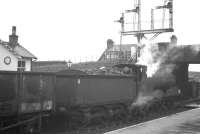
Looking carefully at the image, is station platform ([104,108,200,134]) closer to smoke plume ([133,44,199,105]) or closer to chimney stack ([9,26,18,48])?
smoke plume ([133,44,199,105])

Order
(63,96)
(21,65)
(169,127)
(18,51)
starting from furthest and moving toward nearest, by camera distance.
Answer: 1. (18,51)
2. (21,65)
3. (169,127)
4. (63,96)

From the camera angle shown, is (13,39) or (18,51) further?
(13,39)

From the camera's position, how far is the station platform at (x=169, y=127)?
12309mm

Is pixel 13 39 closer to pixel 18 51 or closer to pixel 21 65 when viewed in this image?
pixel 18 51

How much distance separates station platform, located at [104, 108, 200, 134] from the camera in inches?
485

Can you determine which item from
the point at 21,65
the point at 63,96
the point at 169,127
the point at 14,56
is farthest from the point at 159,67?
the point at 21,65

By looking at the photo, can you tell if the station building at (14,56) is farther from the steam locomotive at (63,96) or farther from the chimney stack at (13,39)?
the steam locomotive at (63,96)

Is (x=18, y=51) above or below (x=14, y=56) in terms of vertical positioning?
above

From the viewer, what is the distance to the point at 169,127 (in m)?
13.4

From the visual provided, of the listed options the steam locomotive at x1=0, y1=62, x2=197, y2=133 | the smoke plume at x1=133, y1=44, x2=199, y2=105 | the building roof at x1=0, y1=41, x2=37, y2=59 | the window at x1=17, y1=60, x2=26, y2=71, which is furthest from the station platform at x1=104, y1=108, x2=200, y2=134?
the building roof at x1=0, y1=41, x2=37, y2=59

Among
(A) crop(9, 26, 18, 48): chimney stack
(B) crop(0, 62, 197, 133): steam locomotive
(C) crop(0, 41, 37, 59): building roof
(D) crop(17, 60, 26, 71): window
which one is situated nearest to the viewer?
(B) crop(0, 62, 197, 133): steam locomotive

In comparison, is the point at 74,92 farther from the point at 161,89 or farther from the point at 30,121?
the point at 161,89

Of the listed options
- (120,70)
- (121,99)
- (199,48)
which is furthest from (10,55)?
(199,48)

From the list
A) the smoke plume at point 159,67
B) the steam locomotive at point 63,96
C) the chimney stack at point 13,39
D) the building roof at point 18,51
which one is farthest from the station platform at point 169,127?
the chimney stack at point 13,39
